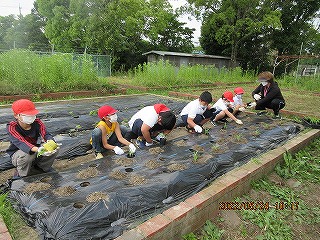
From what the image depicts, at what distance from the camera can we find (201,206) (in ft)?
7.37

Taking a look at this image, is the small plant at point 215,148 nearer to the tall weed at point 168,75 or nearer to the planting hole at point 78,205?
the planting hole at point 78,205

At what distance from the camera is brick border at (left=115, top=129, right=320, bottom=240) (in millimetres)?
1859

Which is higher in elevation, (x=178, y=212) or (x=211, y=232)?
(x=178, y=212)

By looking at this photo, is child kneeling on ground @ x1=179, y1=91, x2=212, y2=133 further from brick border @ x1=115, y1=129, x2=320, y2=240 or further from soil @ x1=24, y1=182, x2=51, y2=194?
soil @ x1=24, y1=182, x2=51, y2=194

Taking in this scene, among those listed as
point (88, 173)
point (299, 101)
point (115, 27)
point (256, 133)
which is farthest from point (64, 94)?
point (115, 27)

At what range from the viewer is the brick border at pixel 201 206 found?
6.10 feet

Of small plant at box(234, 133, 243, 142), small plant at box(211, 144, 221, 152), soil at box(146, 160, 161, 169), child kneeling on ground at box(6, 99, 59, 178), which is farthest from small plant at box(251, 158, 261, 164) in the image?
child kneeling on ground at box(6, 99, 59, 178)

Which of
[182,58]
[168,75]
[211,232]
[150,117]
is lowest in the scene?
[211,232]

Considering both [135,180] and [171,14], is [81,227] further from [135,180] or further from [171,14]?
[171,14]

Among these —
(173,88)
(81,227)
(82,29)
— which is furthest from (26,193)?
(82,29)

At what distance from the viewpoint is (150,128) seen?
3592 millimetres

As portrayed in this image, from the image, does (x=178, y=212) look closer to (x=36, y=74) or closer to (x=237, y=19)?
(x=36, y=74)

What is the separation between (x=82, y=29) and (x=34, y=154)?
57.5 feet

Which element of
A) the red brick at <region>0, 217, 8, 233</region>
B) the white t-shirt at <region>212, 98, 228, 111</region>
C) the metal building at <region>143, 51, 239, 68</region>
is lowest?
the red brick at <region>0, 217, 8, 233</region>
